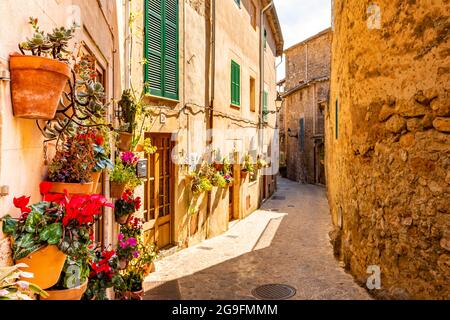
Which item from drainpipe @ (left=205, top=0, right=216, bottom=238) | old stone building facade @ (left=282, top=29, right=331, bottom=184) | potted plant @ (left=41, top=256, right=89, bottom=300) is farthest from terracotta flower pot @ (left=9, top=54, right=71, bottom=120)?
old stone building facade @ (left=282, top=29, right=331, bottom=184)

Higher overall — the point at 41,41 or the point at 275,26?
the point at 275,26

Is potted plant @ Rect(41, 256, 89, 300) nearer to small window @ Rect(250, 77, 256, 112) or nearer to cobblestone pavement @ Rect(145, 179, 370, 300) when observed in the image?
cobblestone pavement @ Rect(145, 179, 370, 300)

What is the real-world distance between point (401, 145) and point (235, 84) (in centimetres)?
760

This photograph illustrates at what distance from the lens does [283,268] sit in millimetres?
7504

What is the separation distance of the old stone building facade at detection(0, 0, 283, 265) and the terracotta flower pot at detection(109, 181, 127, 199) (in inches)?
5.8

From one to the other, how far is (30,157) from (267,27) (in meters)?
17.4

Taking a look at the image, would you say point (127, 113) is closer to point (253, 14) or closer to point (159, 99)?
point (159, 99)

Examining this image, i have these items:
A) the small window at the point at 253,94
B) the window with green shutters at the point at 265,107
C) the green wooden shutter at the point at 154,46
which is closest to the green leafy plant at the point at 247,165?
the small window at the point at 253,94

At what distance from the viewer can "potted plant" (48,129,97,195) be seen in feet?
8.54

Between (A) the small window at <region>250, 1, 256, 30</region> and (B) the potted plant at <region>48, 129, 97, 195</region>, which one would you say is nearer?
(B) the potted plant at <region>48, 129, 97, 195</region>

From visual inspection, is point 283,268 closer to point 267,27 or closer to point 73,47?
point 73,47

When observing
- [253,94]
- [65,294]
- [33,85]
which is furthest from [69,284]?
[253,94]

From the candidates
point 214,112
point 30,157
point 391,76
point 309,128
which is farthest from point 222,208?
point 309,128

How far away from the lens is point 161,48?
A: 7.61 meters
